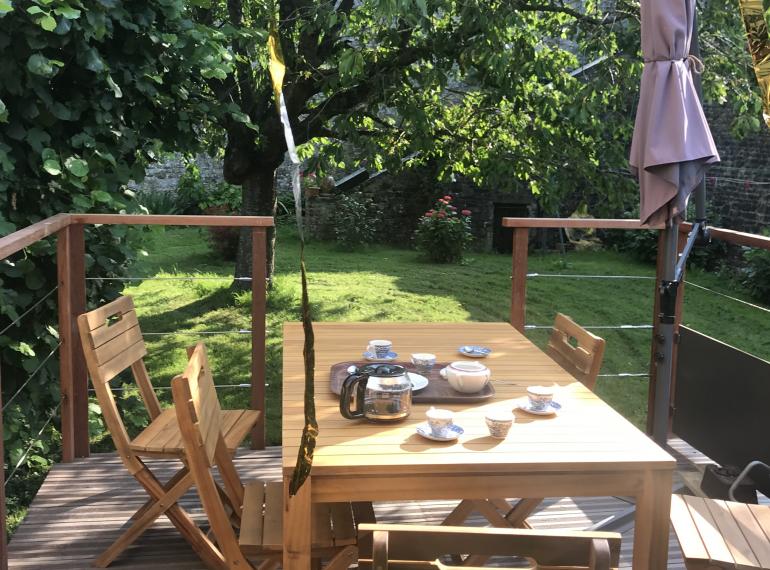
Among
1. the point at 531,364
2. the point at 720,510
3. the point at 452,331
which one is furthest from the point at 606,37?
the point at 720,510

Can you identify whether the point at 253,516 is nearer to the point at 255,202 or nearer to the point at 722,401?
the point at 722,401

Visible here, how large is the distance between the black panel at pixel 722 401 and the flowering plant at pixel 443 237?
282 inches

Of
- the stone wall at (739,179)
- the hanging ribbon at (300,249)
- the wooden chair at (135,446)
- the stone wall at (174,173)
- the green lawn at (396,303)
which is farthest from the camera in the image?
the stone wall at (174,173)

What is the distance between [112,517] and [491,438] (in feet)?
5.67

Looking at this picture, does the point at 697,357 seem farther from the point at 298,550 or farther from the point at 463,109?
the point at 463,109

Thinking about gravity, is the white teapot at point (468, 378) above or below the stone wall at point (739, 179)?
below

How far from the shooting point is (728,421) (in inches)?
139

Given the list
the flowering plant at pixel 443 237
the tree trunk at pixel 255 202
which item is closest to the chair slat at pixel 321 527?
the tree trunk at pixel 255 202

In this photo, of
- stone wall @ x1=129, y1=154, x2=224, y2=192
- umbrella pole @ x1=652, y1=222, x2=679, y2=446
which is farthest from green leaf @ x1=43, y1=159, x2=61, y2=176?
stone wall @ x1=129, y1=154, x2=224, y2=192

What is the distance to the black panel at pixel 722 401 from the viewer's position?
3.30 m

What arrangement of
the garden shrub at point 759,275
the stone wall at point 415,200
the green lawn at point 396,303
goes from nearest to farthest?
the green lawn at point 396,303 < the garden shrub at point 759,275 < the stone wall at point 415,200

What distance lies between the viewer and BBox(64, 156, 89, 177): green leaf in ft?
12.2

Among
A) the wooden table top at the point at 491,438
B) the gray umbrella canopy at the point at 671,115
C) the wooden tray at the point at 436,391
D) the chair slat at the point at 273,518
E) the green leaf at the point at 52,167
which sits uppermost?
the gray umbrella canopy at the point at 671,115

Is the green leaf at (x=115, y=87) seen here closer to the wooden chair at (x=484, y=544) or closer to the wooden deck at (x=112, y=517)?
the wooden deck at (x=112, y=517)
